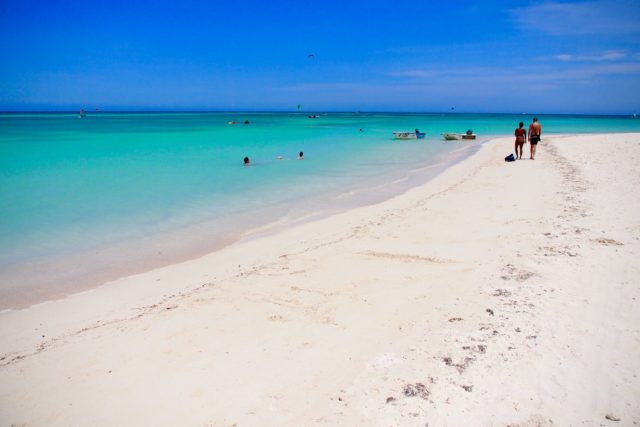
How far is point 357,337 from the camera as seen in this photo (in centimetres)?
441

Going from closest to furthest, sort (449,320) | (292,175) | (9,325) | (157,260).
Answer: (449,320) → (9,325) → (157,260) → (292,175)

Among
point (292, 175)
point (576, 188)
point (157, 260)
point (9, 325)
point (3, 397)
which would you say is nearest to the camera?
point (3, 397)

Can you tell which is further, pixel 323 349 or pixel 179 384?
pixel 323 349

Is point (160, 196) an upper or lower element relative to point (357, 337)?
upper

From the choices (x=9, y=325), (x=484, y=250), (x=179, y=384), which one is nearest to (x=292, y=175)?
(x=484, y=250)

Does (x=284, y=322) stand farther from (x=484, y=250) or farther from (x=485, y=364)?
(x=484, y=250)

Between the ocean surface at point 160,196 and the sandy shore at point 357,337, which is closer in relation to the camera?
the sandy shore at point 357,337

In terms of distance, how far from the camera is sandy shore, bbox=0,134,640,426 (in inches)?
134

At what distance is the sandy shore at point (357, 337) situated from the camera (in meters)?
3.40

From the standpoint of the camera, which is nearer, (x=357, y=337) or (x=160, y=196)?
(x=357, y=337)

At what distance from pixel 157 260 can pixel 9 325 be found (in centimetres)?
265

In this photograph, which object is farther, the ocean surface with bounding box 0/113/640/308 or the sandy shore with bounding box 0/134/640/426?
the ocean surface with bounding box 0/113/640/308

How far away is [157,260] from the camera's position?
771 centimetres

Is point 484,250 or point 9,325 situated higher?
point 484,250
